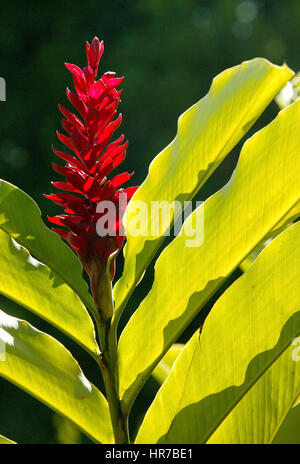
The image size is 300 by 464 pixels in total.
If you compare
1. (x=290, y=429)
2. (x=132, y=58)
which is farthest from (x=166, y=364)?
(x=132, y=58)

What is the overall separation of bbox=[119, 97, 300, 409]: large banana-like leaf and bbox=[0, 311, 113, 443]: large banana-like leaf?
4 cm

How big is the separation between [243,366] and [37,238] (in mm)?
186

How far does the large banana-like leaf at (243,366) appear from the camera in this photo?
1.41ft

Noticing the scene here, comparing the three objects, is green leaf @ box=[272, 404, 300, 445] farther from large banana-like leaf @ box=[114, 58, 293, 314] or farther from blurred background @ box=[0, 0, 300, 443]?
blurred background @ box=[0, 0, 300, 443]

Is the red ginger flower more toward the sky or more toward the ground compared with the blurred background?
more toward the ground

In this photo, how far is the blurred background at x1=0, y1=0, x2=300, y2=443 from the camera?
4.43m

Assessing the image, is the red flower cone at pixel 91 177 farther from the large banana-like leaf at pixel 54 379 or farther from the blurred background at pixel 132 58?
the blurred background at pixel 132 58

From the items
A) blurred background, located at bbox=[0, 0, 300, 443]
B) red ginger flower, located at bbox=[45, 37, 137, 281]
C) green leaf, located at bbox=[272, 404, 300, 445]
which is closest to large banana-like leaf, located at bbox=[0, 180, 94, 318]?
red ginger flower, located at bbox=[45, 37, 137, 281]

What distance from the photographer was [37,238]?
0.46 meters

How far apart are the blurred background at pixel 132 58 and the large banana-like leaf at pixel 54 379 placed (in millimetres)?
3595

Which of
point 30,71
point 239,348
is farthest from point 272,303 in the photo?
point 30,71

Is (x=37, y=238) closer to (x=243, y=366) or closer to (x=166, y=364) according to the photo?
(x=243, y=366)

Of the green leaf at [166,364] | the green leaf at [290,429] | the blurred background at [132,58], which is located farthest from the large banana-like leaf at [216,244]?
the blurred background at [132,58]
